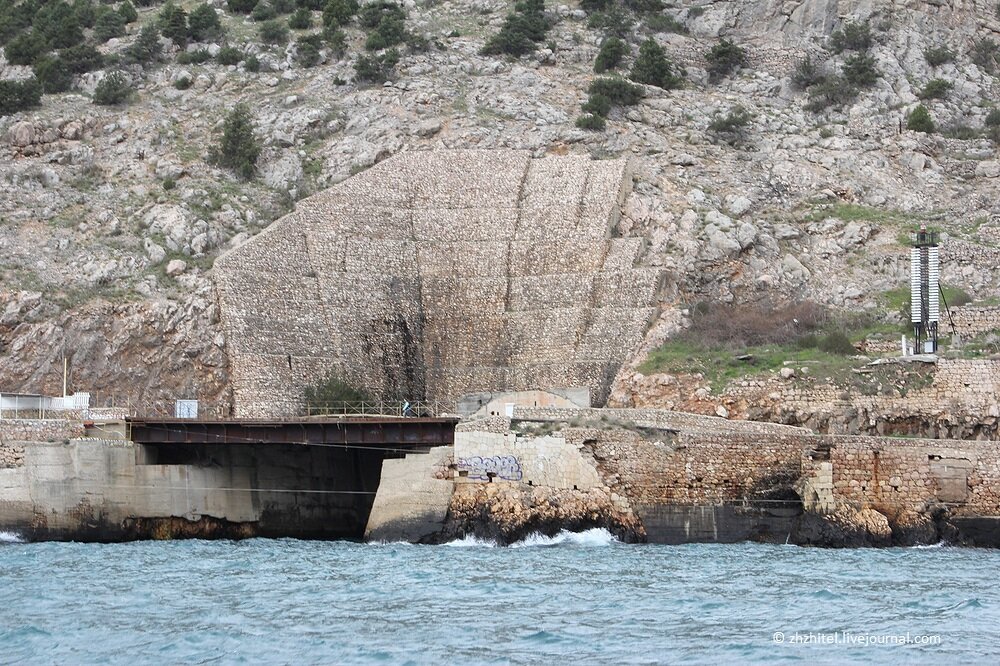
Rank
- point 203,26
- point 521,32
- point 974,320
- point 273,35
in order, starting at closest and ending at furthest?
point 974,320
point 521,32
point 273,35
point 203,26

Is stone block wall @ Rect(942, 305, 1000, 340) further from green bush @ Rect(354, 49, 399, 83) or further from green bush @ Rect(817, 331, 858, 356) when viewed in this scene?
green bush @ Rect(354, 49, 399, 83)

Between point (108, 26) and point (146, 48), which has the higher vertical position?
point (108, 26)

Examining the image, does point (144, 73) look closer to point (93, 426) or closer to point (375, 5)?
point (375, 5)

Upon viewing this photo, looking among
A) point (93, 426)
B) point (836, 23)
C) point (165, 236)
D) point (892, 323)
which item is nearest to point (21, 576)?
point (93, 426)

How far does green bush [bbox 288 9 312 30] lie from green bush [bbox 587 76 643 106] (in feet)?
63.3

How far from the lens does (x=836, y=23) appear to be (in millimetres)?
95188

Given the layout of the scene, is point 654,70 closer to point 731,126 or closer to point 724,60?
point 724,60

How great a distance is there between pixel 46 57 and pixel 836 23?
43.4 m

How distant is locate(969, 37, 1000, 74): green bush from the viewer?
92.7m

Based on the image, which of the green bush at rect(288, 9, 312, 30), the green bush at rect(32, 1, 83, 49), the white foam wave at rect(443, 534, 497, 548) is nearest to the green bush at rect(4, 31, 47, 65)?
the green bush at rect(32, 1, 83, 49)

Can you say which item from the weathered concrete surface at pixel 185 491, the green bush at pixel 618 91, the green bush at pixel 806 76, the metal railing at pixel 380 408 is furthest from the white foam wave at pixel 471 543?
the green bush at pixel 806 76

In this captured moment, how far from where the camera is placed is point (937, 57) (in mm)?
90688

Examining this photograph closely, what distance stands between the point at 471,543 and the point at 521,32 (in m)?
48.7

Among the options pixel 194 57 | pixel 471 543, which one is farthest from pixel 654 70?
pixel 471 543
